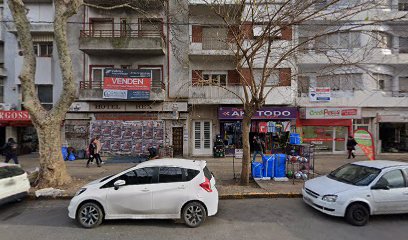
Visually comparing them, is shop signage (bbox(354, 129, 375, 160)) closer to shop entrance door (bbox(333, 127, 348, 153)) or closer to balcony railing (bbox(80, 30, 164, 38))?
shop entrance door (bbox(333, 127, 348, 153))

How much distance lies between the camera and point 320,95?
53.0 ft

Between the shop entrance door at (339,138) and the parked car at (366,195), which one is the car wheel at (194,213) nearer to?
the parked car at (366,195)

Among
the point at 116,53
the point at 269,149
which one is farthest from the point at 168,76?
the point at 269,149

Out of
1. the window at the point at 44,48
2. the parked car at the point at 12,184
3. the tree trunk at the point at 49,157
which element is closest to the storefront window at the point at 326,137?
the tree trunk at the point at 49,157

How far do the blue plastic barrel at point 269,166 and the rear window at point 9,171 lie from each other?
25.8ft

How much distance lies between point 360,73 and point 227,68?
8.89 m

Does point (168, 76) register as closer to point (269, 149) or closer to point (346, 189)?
point (269, 149)

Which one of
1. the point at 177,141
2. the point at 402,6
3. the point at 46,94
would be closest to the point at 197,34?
the point at 177,141

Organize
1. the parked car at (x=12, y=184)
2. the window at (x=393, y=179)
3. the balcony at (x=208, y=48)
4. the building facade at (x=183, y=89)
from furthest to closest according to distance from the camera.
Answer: the building facade at (x=183, y=89) → the balcony at (x=208, y=48) → the parked car at (x=12, y=184) → the window at (x=393, y=179)

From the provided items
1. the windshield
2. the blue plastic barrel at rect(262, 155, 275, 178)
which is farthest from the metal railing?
the windshield

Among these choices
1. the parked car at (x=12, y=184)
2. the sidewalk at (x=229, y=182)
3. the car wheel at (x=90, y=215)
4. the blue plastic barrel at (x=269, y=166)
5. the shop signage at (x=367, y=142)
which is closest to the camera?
the car wheel at (x=90, y=215)

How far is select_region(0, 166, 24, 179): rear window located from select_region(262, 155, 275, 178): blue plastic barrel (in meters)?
7.87

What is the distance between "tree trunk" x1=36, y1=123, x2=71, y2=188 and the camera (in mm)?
8211

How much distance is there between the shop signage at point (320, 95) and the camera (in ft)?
52.9
